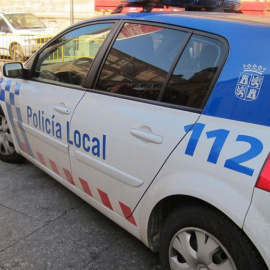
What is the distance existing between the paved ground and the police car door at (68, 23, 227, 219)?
0.99 ft

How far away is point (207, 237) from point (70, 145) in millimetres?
1271

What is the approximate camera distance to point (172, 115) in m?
1.94

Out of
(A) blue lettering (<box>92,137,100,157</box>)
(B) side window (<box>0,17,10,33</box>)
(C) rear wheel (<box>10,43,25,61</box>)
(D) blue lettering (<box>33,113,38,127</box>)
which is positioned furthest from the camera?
(B) side window (<box>0,17,10,33</box>)

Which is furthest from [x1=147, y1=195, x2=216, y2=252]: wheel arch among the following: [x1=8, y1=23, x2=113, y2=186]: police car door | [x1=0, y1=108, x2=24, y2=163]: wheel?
[x1=0, y1=108, x2=24, y2=163]: wheel

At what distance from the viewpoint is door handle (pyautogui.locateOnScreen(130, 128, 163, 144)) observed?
194 cm

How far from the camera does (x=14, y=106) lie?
337 cm

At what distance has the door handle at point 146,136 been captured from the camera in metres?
1.94

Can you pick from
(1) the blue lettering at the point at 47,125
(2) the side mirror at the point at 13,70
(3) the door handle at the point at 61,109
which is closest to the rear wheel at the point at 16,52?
(2) the side mirror at the point at 13,70

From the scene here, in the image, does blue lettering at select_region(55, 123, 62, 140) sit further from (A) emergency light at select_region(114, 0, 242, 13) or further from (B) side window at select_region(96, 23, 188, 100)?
(A) emergency light at select_region(114, 0, 242, 13)

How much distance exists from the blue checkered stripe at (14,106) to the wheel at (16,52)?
820 cm

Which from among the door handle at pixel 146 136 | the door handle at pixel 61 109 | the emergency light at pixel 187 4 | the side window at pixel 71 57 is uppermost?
the emergency light at pixel 187 4

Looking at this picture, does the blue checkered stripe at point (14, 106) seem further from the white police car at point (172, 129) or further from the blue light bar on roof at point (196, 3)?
the blue light bar on roof at point (196, 3)

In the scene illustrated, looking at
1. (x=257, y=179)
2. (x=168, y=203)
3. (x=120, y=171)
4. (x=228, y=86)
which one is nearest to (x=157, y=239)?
(x=168, y=203)

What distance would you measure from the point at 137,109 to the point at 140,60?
382 mm
